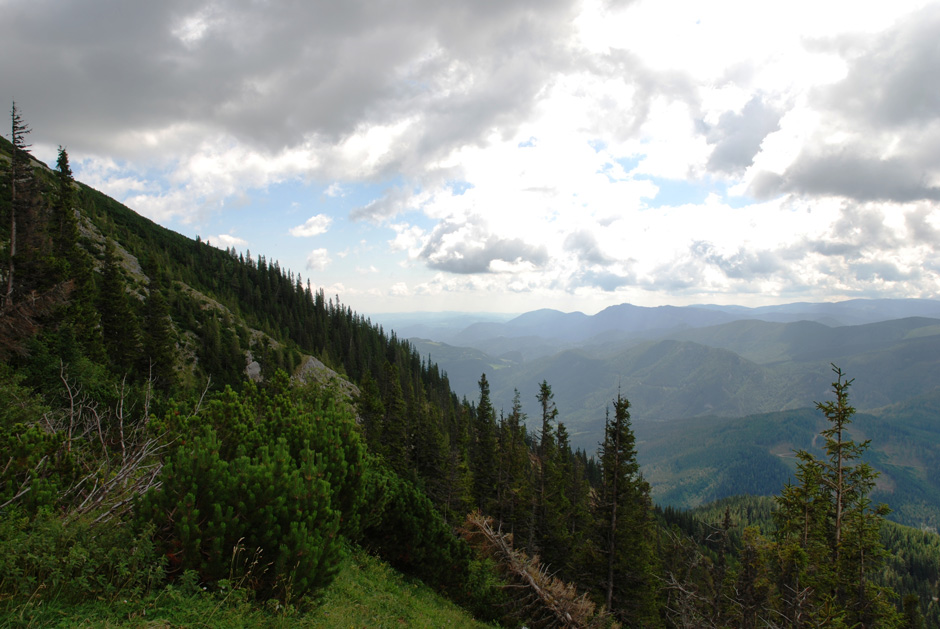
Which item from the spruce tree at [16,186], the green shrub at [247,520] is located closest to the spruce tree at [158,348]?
the spruce tree at [16,186]

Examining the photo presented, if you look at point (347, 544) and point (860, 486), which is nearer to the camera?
point (347, 544)

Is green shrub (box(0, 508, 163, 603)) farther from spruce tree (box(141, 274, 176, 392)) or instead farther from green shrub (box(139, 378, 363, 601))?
spruce tree (box(141, 274, 176, 392))

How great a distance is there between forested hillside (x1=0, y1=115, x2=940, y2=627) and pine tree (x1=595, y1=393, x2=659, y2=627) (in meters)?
0.12

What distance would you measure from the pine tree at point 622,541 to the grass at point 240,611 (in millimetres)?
14223

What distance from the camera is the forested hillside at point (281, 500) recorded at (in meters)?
7.55

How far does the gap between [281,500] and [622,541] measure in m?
24.4

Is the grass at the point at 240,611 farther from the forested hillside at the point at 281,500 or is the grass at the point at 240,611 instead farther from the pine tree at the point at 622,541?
the pine tree at the point at 622,541

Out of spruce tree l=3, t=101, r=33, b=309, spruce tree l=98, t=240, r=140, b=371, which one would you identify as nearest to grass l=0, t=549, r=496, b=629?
spruce tree l=3, t=101, r=33, b=309

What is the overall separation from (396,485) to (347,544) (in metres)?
3.36

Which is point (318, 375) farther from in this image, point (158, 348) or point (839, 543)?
point (839, 543)

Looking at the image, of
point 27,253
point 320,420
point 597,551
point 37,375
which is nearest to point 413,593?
point 320,420

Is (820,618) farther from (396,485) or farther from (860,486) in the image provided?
(396,485)

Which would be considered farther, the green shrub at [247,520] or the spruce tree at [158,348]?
the spruce tree at [158,348]

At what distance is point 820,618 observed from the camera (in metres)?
17.1
